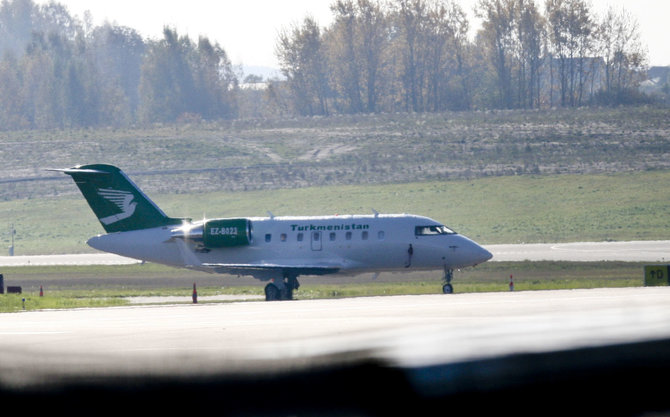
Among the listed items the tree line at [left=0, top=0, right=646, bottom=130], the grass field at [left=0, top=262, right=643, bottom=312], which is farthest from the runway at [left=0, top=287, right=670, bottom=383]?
the tree line at [left=0, top=0, right=646, bottom=130]

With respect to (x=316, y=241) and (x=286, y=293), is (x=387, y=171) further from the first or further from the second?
(x=286, y=293)

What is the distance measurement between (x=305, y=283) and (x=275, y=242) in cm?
810

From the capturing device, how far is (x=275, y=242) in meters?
39.3

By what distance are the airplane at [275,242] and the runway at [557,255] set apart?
1569 cm

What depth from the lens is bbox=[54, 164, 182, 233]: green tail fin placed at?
40656 mm

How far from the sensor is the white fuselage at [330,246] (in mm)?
38000

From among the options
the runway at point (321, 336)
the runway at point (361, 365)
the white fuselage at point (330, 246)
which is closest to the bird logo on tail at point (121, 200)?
the white fuselage at point (330, 246)

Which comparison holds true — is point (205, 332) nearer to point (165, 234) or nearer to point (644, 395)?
point (644, 395)

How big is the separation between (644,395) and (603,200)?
72419 mm

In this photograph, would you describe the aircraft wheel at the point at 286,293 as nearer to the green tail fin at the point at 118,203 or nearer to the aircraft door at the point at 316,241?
the aircraft door at the point at 316,241

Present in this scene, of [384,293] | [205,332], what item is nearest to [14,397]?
[205,332]

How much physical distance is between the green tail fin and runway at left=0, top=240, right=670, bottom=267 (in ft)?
64.6

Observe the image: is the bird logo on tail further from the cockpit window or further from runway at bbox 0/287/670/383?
runway at bbox 0/287/670/383

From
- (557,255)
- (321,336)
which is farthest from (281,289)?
(321,336)
